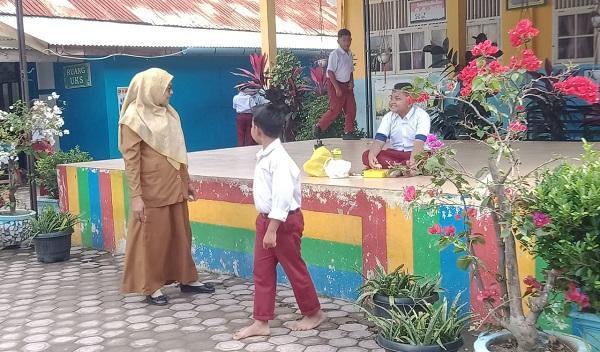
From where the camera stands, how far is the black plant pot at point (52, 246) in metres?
6.17

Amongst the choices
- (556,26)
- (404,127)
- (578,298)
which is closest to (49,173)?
(404,127)

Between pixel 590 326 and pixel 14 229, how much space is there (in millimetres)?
5730

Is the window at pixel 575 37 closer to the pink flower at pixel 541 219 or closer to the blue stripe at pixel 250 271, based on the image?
the blue stripe at pixel 250 271

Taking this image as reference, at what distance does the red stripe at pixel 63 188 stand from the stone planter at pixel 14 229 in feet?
1.23

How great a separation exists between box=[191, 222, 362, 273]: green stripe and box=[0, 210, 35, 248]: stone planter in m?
2.06

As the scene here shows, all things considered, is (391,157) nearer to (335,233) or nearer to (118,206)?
(335,233)

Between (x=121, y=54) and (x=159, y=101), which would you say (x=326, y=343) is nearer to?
(x=159, y=101)

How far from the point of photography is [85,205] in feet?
22.6

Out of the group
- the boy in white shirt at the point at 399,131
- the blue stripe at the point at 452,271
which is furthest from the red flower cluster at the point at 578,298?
the boy in white shirt at the point at 399,131

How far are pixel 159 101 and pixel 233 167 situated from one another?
5.69ft

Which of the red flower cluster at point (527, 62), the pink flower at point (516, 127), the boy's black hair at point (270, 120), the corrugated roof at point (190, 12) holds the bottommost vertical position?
the pink flower at point (516, 127)

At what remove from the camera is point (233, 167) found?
6332 mm

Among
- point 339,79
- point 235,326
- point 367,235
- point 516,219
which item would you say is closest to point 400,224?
point 367,235

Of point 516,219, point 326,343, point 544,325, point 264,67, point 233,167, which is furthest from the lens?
point 264,67
